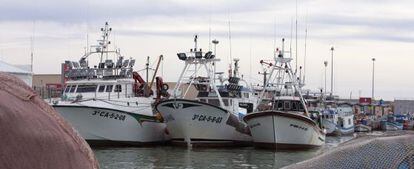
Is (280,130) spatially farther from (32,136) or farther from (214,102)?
(32,136)

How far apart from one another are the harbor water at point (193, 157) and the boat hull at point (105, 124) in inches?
40.4

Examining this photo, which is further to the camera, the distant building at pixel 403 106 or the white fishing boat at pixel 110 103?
the distant building at pixel 403 106

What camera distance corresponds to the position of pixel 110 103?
30.9 metres

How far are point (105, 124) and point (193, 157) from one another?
21.2ft

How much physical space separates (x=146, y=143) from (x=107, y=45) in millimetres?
6826

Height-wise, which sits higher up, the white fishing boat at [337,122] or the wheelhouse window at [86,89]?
the wheelhouse window at [86,89]

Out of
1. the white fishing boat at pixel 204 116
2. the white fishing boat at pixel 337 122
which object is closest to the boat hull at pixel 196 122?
the white fishing boat at pixel 204 116

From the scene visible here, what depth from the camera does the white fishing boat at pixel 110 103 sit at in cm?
3019

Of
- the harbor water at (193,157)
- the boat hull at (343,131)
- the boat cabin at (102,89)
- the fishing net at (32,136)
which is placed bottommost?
the boat hull at (343,131)

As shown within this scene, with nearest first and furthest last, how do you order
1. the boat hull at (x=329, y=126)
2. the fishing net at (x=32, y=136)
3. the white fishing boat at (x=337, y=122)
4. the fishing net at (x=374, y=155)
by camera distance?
the fishing net at (x=32, y=136) → the fishing net at (x=374, y=155) → the boat hull at (x=329, y=126) → the white fishing boat at (x=337, y=122)

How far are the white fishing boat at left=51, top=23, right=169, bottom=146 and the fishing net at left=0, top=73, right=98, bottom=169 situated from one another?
91.6 ft

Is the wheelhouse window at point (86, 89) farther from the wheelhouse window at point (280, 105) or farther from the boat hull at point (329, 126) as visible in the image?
the boat hull at point (329, 126)

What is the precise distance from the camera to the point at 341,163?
2193 mm

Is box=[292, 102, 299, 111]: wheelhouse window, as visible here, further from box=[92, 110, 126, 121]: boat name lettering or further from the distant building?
the distant building
